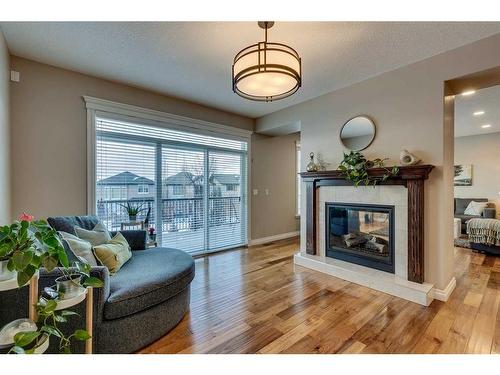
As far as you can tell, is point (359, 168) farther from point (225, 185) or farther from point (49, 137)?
point (49, 137)

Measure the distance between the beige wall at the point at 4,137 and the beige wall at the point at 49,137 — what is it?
163 mm

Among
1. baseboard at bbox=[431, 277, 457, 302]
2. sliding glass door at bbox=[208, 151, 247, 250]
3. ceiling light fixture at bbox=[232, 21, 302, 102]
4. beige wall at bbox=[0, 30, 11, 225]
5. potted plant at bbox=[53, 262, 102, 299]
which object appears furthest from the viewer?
sliding glass door at bbox=[208, 151, 247, 250]

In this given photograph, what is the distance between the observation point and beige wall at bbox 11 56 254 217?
247 cm

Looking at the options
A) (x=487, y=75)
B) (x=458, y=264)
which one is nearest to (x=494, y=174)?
(x=458, y=264)

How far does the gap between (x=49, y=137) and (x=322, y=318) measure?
342cm

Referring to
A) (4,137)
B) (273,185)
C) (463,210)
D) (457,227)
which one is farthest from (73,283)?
(463,210)

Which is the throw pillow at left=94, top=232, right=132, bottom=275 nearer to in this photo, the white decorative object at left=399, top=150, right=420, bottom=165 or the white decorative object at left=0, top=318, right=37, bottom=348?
the white decorative object at left=0, top=318, right=37, bottom=348

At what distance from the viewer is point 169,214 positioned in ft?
12.0

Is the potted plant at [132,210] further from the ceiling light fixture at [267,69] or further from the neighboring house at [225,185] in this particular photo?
the ceiling light fixture at [267,69]

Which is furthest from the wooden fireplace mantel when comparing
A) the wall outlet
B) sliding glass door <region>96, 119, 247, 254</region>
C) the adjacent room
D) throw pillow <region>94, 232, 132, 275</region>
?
the wall outlet

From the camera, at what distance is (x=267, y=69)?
64.4 inches

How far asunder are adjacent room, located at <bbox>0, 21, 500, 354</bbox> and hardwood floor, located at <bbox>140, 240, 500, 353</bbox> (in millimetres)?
18

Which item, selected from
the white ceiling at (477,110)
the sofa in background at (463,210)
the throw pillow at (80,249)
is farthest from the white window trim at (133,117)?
the sofa in background at (463,210)

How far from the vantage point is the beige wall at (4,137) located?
205cm
